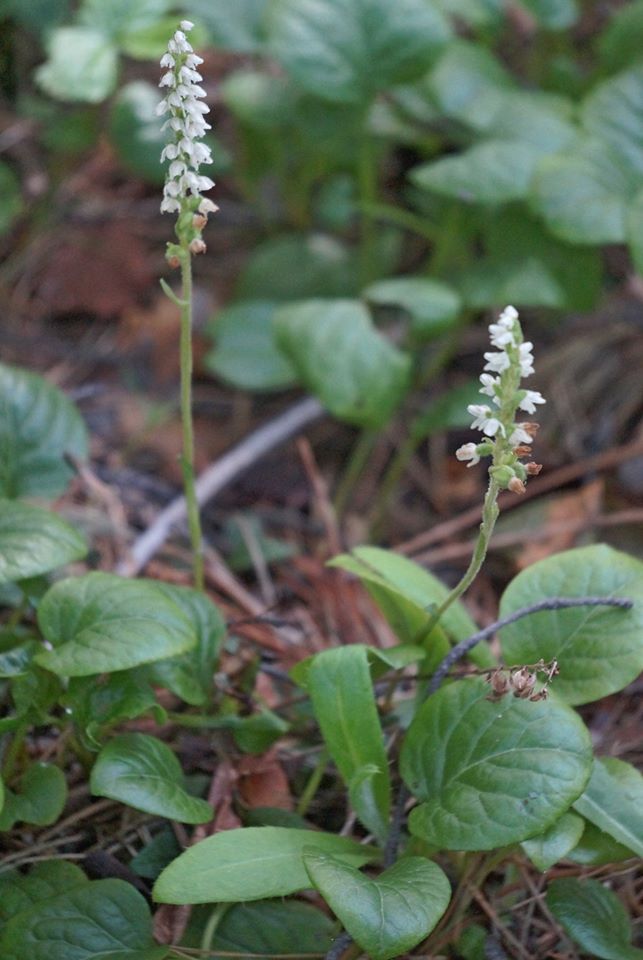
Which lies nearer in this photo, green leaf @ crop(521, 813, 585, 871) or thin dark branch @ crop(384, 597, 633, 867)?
green leaf @ crop(521, 813, 585, 871)

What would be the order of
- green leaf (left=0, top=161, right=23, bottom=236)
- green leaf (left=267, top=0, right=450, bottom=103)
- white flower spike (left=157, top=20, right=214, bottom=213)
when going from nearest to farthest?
white flower spike (left=157, top=20, right=214, bottom=213) → green leaf (left=267, top=0, right=450, bottom=103) → green leaf (left=0, top=161, right=23, bottom=236)

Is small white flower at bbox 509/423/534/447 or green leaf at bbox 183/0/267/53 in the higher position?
green leaf at bbox 183/0/267/53

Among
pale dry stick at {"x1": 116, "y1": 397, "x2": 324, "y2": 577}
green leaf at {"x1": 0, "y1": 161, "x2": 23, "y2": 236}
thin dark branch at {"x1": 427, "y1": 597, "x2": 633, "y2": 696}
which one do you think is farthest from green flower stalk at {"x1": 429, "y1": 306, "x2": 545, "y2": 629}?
green leaf at {"x1": 0, "y1": 161, "x2": 23, "y2": 236}

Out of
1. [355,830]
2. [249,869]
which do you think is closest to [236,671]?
[355,830]

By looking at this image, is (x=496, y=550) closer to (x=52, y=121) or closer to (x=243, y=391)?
(x=243, y=391)

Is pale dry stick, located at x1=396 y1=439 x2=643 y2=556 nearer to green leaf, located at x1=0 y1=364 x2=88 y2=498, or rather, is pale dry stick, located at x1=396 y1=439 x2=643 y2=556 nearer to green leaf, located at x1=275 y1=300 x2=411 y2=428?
green leaf, located at x1=275 y1=300 x2=411 y2=428

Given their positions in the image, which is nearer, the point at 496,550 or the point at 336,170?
the point at 496,550

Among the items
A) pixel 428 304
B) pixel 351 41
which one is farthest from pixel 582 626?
pixel 351 41

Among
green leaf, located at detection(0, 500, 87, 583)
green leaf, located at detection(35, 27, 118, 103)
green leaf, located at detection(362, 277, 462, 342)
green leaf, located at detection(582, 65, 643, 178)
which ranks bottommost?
green leaf, located at detection(0, 500, 87, 583)
